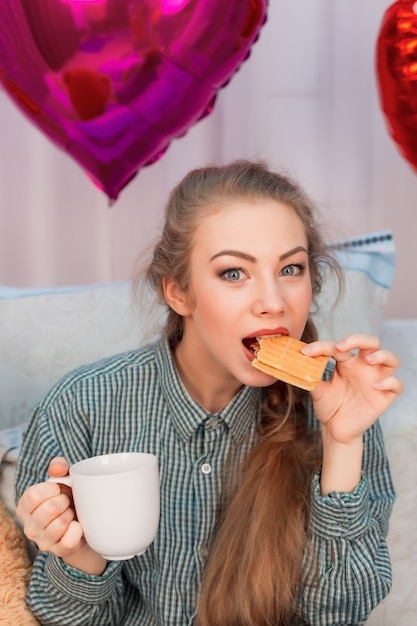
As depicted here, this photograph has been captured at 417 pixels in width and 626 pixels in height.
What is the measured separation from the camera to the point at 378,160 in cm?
263

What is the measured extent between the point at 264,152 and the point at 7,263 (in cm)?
86

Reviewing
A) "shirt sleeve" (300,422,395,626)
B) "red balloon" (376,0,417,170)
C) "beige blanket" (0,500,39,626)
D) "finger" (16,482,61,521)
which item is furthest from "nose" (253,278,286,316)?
"red balloon" (376,0,417,170)

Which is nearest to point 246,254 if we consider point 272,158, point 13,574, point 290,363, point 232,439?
point 290,363

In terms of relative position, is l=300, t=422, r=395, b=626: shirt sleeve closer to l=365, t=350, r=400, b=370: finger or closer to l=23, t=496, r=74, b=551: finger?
l=365, t=350, r=400, b=370: finger

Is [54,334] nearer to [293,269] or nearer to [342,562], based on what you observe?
[293,269]

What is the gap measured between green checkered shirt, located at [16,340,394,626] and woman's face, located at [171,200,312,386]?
153 mm

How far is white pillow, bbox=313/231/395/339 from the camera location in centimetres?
167

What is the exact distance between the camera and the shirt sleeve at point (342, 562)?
1.22m

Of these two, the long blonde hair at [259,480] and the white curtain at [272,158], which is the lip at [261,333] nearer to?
the long blonde hair at [259,480]

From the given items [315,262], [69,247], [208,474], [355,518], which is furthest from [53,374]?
[69,247]

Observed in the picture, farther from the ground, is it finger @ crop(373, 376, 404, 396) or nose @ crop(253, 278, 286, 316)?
nose @ crop(253, 278, 286, 316)

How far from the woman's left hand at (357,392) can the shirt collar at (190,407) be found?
0.58 feet

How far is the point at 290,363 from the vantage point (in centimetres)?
110

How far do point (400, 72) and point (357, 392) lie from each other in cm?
79
